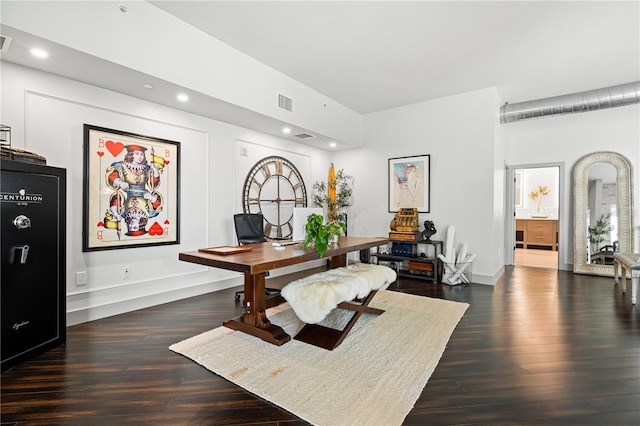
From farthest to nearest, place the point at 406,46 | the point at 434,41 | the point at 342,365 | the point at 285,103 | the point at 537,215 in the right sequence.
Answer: the point at 537,215
the point at 285,103
the point at 406,46
the point at 434,41
the point at 342,365

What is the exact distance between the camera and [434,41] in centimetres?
337

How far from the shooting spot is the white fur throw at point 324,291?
7.83 ft

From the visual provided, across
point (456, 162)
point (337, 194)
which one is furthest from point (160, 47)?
point (456, 162)

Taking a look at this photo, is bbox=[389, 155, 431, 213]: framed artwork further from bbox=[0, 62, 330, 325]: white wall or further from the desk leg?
the desk leg

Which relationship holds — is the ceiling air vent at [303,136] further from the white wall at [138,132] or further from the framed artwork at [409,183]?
the framed artwork at [409,183]

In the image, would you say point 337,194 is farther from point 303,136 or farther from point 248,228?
point 248,228

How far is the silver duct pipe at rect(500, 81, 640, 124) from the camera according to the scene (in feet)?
13.8

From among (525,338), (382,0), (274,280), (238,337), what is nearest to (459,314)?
(525,338)

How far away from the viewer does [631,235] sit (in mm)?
5215

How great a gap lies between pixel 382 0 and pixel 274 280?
3.92 meters

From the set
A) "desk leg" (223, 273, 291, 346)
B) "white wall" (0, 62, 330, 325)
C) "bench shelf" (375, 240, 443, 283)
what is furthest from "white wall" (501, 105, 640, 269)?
"desk leg" (223, 273, 291, 346)

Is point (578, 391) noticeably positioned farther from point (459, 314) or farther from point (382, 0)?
point (382, 0)

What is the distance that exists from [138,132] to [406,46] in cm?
319

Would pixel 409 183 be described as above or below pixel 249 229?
above
